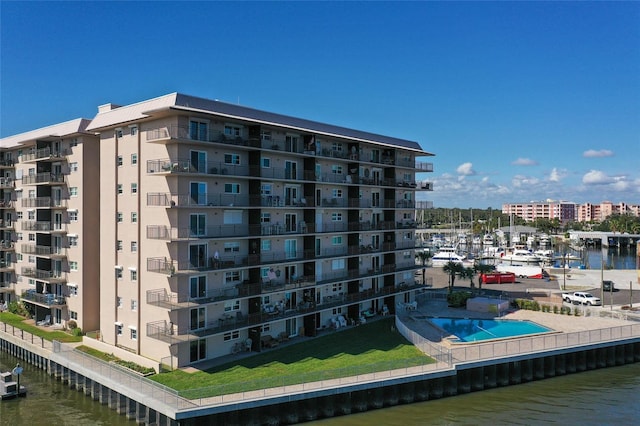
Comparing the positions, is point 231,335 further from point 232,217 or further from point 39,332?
point 39,332

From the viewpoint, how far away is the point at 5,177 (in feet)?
167

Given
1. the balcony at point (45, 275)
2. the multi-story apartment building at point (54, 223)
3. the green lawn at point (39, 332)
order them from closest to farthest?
the green lawn at point (39, 332), the multi-story apartment building at point (54, 223), the balcony at point (45, 275)

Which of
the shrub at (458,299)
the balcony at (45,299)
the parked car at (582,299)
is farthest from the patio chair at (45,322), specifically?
the parked car at (582,299)

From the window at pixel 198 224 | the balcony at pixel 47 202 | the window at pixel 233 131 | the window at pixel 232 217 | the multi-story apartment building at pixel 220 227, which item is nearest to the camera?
the multi-story apartment building at pixel 220 227

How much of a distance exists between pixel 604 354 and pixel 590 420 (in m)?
11.6

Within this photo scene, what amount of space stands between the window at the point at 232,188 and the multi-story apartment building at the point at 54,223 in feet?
43.9

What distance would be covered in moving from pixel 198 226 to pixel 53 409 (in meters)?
14.0

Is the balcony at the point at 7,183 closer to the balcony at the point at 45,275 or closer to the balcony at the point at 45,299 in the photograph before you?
the balcony at the point at 45,275

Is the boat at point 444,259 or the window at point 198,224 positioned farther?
the boat at point 444,259

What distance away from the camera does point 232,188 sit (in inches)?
1364

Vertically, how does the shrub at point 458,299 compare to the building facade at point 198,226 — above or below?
below

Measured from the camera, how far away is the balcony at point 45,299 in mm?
41844

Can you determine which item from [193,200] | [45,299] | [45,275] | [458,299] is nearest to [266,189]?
[193,200]

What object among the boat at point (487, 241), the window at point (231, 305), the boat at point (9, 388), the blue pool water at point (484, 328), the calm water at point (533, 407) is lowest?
the calm water at point (533, 407)
